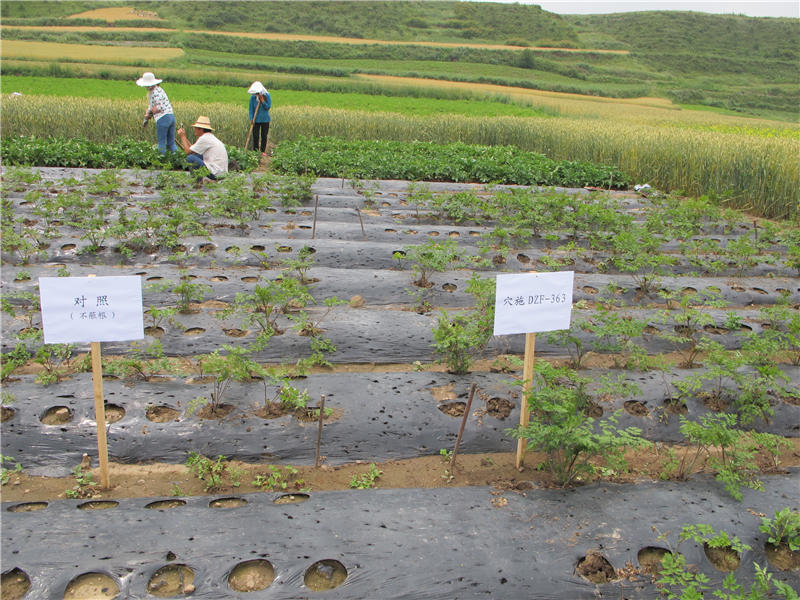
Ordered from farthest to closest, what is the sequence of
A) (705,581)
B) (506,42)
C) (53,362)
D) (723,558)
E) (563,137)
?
(506,42) < (563,137) < (53,362) < (723,558) < (705,581)

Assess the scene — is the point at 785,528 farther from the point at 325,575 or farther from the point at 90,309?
the point at 90,309

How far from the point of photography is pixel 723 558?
266 centimetres

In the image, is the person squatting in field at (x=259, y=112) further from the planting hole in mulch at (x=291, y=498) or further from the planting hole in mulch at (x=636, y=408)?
the planting hole in mulch at (x=291, y=498)

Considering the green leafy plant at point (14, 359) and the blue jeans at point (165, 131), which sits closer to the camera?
the green leafy plant at point (14, 359)

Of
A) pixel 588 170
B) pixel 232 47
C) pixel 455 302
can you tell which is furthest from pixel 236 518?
pixel 232 47

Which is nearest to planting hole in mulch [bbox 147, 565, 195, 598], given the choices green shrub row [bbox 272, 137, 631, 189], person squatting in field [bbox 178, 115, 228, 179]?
person squatting in field [bbox 178, 115, 228, 179]

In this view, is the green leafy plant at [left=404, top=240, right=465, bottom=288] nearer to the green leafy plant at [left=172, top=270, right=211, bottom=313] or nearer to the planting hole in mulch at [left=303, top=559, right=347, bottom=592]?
the green leafy plant at [left=172, top=270, right=211, bottom=313]

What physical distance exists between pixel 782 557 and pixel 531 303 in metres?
1.60

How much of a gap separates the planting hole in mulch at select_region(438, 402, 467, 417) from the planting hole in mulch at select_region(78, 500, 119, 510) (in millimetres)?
1911

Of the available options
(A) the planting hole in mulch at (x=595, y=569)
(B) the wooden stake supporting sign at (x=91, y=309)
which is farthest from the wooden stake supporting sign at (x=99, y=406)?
(A) the planting hole in mulch at (x=595, y=569)

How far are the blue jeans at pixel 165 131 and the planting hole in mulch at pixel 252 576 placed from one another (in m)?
9.70

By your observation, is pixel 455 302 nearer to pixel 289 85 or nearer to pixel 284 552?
pixel 284 552

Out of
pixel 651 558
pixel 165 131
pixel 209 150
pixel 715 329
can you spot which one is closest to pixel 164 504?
pixel 651 558

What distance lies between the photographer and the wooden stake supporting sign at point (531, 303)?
2.99m
